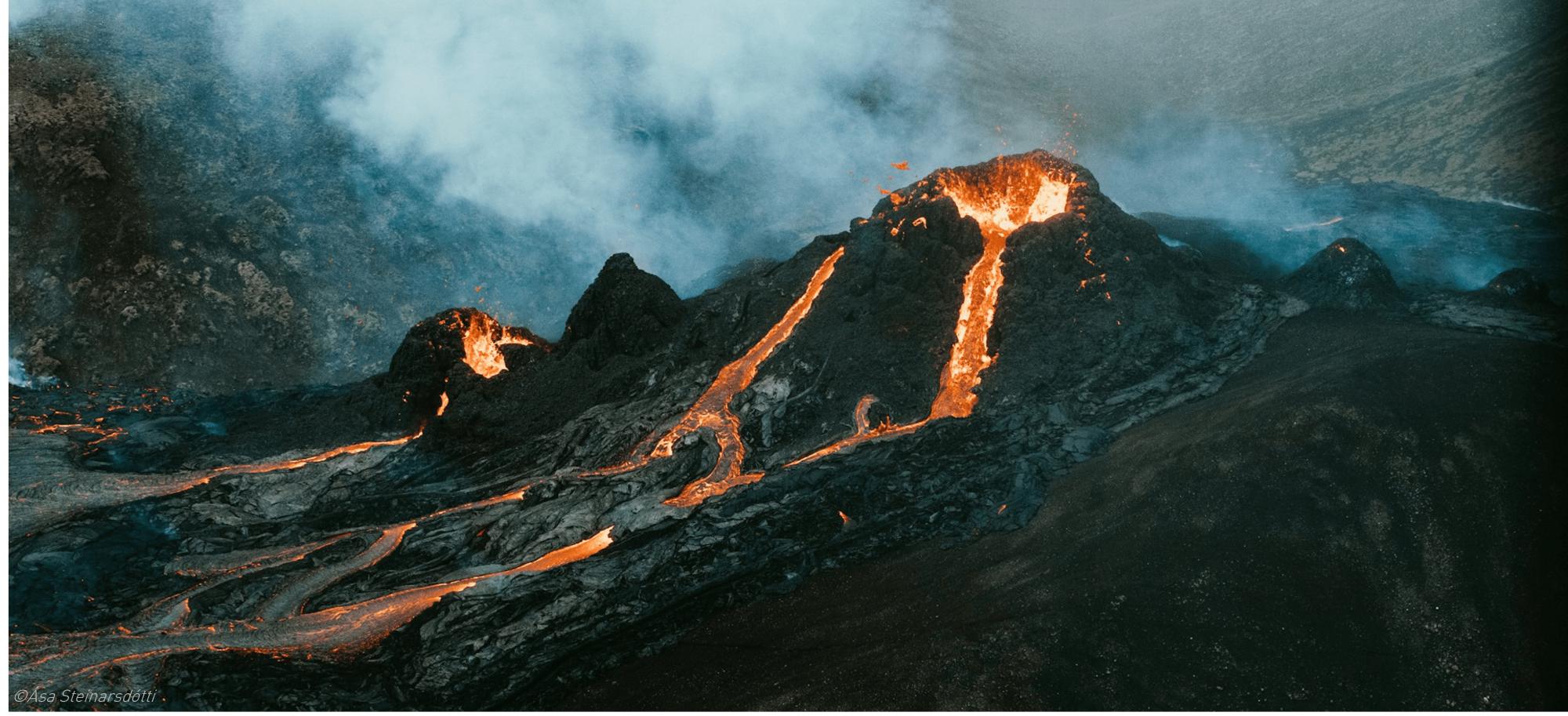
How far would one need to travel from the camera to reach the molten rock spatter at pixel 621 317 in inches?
1307

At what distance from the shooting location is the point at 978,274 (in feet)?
111

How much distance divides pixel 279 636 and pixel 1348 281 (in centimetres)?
3303

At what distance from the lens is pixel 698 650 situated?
2066cm

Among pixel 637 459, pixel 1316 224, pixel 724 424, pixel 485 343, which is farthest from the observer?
pixel 1316 224

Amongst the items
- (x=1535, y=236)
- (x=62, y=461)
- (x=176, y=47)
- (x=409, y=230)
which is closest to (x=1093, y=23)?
(x=1535, y=236)

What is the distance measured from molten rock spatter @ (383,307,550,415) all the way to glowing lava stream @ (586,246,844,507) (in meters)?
8.81

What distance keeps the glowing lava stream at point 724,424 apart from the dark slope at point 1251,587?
5.33m

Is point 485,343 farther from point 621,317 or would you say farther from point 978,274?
point 978,274

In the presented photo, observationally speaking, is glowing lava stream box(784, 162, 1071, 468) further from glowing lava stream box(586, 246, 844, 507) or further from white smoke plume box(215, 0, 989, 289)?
white smoke plume box(215, 0, 989, 289)

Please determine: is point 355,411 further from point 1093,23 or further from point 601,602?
point 1093,23

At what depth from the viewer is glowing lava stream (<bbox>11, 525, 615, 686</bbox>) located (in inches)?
816

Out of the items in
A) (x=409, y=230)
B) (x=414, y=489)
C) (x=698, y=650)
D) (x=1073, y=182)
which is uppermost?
(x=409, y=230)

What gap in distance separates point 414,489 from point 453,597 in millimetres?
7528

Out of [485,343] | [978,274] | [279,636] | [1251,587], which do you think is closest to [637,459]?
[279,636]
